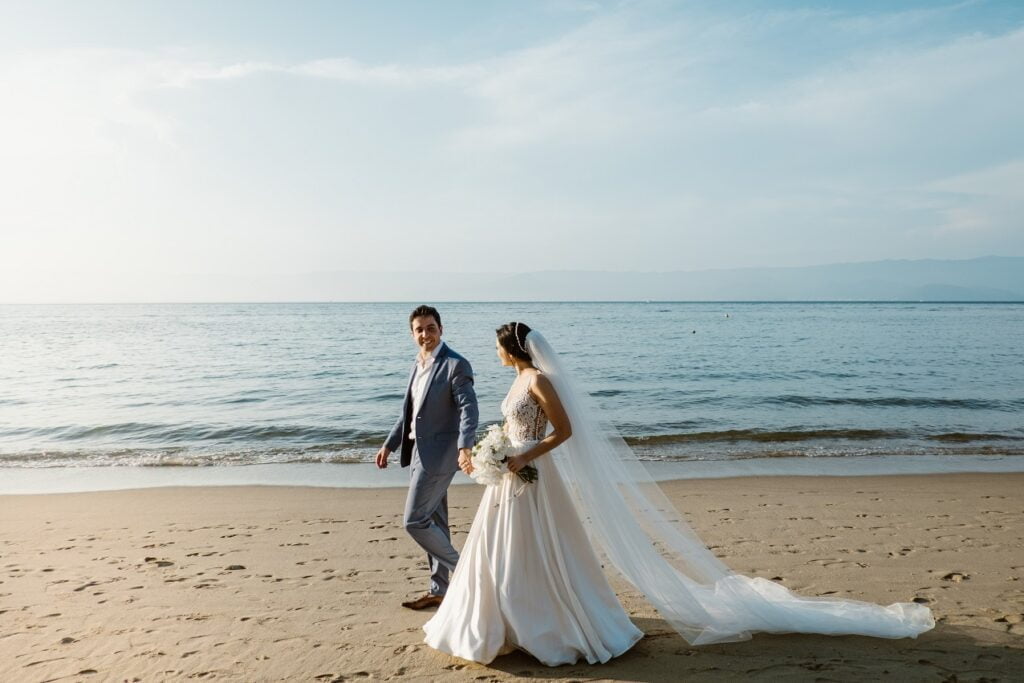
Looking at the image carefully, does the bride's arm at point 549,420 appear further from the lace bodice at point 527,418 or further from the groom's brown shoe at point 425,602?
the groom's brown shoe at point 425,602

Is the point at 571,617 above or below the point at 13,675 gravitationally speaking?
above

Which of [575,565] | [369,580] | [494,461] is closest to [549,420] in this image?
[494,461]

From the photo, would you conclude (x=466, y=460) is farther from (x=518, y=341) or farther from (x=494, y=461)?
(x=518, y=341)

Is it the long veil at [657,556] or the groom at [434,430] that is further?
the groom at [434,430]

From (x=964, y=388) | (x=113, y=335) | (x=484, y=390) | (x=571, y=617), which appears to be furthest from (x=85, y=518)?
(x=113, y=335)

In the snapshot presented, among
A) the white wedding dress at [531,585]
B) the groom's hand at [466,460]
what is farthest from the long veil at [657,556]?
the groom's hand at [466,460]

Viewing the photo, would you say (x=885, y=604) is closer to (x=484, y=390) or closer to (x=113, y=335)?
(x=484, y=390)

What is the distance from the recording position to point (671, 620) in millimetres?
4531

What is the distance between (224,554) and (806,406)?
15.3 meters

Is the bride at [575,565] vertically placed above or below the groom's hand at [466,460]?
below

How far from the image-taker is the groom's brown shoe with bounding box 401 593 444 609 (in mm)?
5297

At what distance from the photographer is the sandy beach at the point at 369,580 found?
4277mm

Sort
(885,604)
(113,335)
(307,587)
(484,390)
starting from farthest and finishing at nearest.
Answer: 1. (113,335)
2. (484,390)
3. (307,587)
4. (885,604)

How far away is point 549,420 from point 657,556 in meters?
1.16
